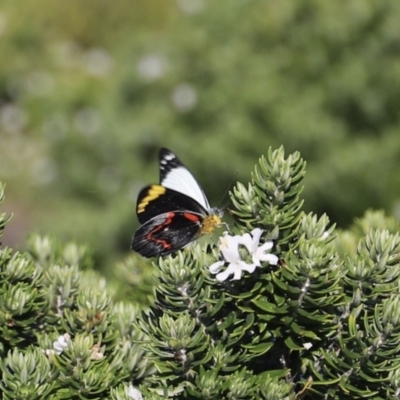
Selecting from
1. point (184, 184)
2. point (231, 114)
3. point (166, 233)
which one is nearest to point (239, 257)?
point (166, 233)

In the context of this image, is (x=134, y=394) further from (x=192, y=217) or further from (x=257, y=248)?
(x=192, y=217)

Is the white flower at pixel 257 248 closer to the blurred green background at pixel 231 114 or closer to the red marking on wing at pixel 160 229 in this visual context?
the red marking on wing at pixel 160 229

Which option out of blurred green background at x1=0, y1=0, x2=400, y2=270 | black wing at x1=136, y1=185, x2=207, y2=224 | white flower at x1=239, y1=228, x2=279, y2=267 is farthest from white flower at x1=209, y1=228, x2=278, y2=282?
blurred green background at x1=0, y1=0, x2=400, y2=270

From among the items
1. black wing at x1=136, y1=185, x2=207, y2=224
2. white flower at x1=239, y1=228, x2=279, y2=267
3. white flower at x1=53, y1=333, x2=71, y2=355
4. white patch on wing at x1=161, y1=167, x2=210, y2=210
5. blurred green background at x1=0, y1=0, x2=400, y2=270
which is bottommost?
white flower at x1=53, y1=333, x2=71, y2=355

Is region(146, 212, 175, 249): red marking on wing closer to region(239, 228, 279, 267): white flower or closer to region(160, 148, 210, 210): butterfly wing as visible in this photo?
region(160, 148, 210, 210): butterfly wing

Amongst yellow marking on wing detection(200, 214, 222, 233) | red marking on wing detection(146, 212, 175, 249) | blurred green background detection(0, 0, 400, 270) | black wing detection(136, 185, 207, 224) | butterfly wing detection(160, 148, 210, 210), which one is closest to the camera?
red marking on wing detection(146, 212, 175, 249)

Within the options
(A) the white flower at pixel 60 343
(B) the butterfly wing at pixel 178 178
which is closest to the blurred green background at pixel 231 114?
(B) the butterfly wing at pixel 178 178

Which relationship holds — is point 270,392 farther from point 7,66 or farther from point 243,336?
point 7,66
